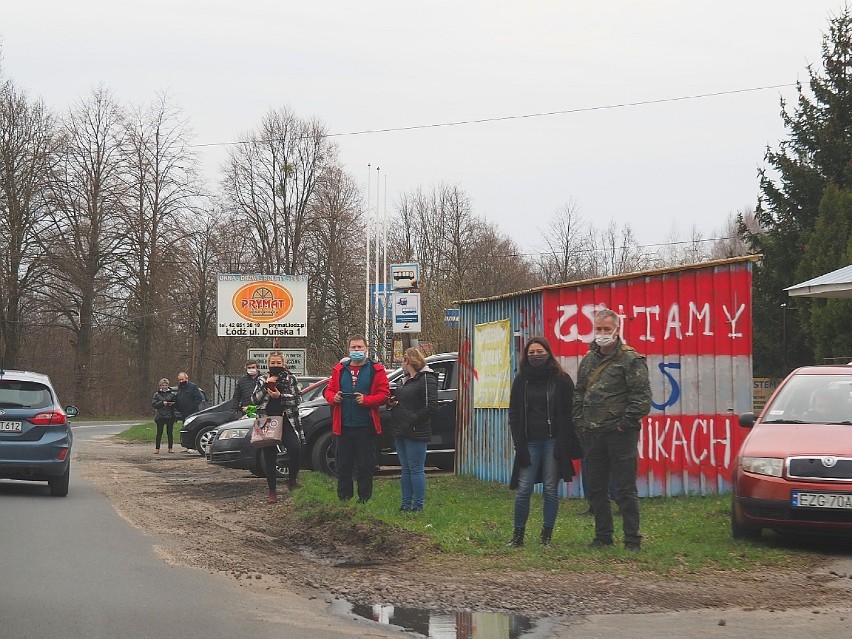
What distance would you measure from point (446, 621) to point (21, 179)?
4532 cm

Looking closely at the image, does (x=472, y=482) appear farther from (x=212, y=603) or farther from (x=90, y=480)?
(x=212, y=603)

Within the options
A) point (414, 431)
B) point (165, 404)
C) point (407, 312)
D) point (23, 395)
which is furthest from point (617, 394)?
point (165, 404)

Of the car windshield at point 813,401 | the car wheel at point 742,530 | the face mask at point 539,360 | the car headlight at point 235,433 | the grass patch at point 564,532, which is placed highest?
the face mask at point 539,360

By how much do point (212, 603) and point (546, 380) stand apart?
3525 millimetres

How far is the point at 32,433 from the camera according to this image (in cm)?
1455

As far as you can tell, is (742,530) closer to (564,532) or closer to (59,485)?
→ (564,532)

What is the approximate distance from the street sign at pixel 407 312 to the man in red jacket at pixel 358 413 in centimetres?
1006

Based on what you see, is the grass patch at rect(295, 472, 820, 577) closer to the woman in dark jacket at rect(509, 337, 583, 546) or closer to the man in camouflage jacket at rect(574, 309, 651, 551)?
the man in camouflage jacket at rect(574, 309, 651, 551)

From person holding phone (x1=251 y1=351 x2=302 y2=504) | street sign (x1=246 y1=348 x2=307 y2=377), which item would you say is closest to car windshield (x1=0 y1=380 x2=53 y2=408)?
person holding phone (x1=251 y1=351 x2=302 y2=504)

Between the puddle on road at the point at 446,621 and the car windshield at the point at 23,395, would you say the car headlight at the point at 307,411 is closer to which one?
the car windshield at the point at 23,395

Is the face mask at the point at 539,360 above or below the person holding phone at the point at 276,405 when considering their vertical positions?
above

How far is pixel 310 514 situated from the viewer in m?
12.2

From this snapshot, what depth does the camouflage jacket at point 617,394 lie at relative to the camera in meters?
9.21

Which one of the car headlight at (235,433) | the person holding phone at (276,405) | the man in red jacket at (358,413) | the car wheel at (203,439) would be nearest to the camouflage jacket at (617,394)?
the man in red jacket at (358,413)
